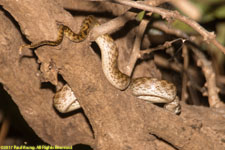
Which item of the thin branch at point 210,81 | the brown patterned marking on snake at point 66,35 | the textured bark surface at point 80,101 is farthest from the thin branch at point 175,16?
the thin branch at point 210,81

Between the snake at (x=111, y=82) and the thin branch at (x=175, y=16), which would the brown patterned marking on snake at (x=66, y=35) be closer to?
the snake at (x=111, y=82)

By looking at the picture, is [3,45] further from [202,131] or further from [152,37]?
[152,37]

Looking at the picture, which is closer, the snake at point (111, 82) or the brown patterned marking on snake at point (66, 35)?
the brown patterned marking on snake at point (66, 35)

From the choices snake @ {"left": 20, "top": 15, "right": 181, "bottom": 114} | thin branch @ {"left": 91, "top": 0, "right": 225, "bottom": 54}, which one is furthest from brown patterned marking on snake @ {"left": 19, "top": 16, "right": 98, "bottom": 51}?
thin branch @ {"left": 91, "top": 0, "right": 225, "bottom": 54}

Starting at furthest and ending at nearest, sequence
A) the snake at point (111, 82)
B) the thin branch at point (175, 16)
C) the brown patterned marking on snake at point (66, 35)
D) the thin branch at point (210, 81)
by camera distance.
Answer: the thin branch at point (210, 81) < the snake at point (111, 82) < the brown patterned marking on snake at point (66, 35) < the thin branch at point (175, 16)

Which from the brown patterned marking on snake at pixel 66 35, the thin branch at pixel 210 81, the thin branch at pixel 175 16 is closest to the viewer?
the thin branch at pixel 175 16

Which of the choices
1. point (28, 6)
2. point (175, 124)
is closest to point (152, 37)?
point (175, 124)

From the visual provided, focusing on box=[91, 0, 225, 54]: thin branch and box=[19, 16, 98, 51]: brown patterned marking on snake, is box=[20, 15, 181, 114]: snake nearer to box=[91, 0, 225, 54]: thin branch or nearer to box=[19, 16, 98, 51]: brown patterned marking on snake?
box=[19, 16, 98, 51]: brown patterned marking on snake
